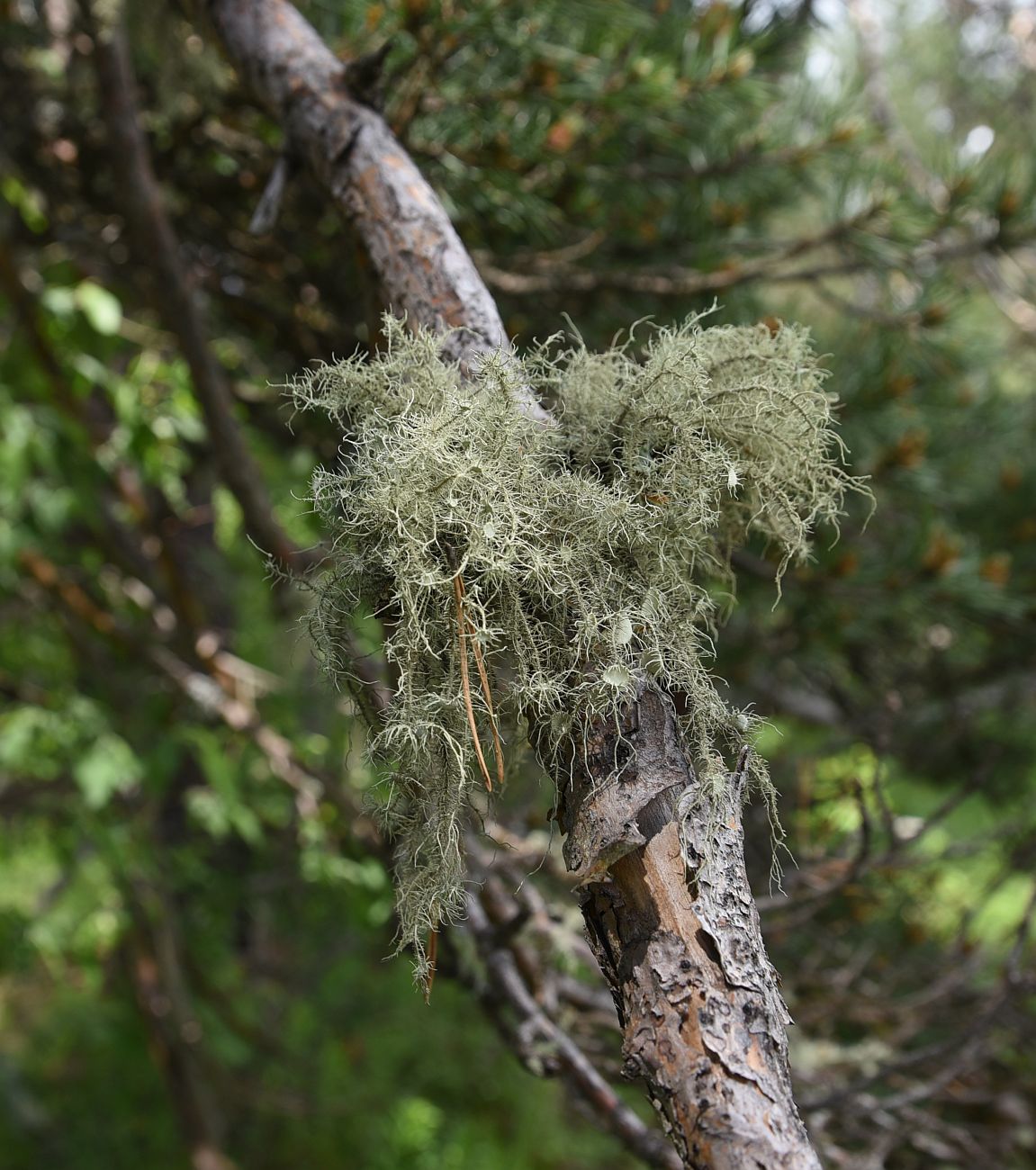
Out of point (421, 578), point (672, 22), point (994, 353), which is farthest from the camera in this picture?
point (994, 353)

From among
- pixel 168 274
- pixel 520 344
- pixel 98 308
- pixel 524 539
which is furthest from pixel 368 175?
pixel 98 308

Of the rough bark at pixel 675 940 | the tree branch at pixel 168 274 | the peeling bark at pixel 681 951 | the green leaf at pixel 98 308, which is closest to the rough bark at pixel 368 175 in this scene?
the rough bark at pixel 675 940

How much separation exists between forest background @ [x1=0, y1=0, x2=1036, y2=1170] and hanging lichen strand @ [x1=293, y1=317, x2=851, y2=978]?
0.22ft

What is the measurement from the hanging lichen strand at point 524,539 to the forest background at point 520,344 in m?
0.07

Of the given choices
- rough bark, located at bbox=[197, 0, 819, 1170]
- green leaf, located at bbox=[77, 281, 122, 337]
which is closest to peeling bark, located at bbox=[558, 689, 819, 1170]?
rough bark, located at bbox=[197, 0, 819, 1170]

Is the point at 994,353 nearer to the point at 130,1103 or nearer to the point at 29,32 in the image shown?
Result: the point at 29,32

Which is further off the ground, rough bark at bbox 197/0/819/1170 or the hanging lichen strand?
the hanging lichen strand

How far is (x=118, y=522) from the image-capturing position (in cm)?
216

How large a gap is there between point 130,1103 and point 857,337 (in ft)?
10.1

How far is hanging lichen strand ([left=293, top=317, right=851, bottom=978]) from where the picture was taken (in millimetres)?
602

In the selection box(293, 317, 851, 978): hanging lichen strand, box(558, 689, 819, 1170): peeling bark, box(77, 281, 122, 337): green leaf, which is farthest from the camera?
box(77, 281, 122, 337): green leaf

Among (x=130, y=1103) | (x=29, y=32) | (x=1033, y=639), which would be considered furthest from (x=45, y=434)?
(x=130, y=1103)

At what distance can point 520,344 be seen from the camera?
166 cm

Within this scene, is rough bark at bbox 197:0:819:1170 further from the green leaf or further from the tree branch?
the green leaf
